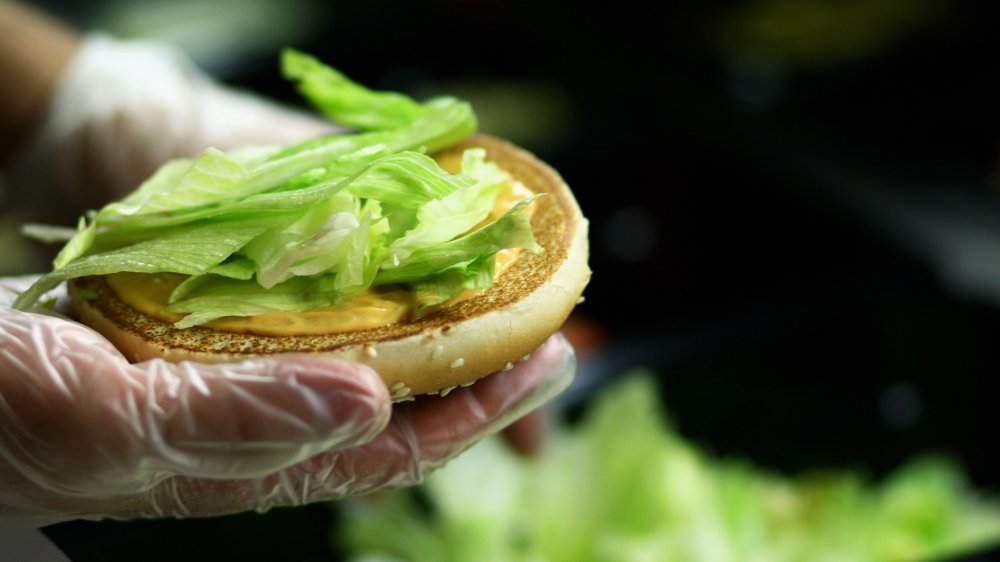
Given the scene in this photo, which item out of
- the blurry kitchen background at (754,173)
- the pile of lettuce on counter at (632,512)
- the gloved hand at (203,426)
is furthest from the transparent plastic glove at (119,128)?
the blurry kitchen background at (754,173)

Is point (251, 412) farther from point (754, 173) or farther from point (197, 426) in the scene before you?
point (754, 173)

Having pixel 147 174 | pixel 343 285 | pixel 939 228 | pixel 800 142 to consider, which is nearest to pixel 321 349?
pixel 343 285

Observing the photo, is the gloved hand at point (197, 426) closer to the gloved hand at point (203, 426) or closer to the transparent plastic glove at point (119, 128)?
the gloved hand at point (203, 426)

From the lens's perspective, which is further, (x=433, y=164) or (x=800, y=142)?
(x=800, y=142)

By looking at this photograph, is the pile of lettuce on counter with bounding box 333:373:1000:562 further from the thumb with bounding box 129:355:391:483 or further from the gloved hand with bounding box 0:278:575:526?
the thumb with bounding box 129:355:391:483

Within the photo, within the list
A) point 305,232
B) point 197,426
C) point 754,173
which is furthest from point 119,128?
point 754,173

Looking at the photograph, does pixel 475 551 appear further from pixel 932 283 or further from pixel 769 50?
pixel 769 50
